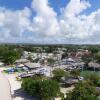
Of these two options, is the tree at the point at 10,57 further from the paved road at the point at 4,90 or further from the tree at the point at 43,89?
the tree at the point at 43,89

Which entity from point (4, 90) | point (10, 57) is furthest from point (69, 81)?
point (10, 57)

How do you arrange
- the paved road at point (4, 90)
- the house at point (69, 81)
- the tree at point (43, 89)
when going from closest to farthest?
the tree at point (43, 89), the paved road at point (4, 90), the house at point (69, 81)

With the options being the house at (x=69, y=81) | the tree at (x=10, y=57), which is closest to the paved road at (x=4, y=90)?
the house at (x=69, y=81)

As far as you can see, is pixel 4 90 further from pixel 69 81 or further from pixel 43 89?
pixel 69 81

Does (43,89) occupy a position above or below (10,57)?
below

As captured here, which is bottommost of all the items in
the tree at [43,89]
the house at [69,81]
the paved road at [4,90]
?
the paved road at [4,90]

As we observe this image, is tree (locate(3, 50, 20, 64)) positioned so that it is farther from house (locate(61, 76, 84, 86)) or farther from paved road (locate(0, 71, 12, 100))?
house (locate(61, 76, 84, 86))

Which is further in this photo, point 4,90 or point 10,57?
point 10,57

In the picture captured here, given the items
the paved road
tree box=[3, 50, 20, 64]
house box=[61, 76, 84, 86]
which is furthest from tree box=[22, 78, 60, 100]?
tree box=[3, 50, 20, 64]

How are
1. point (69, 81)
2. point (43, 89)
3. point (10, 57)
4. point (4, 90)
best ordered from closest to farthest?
point (43, 89)
point (4, 90)
point (69, 81)
point (10, 57)

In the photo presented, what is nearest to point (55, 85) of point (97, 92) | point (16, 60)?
point (97, 92)

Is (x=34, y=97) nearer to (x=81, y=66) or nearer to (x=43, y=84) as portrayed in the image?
(x=43, y=84)
